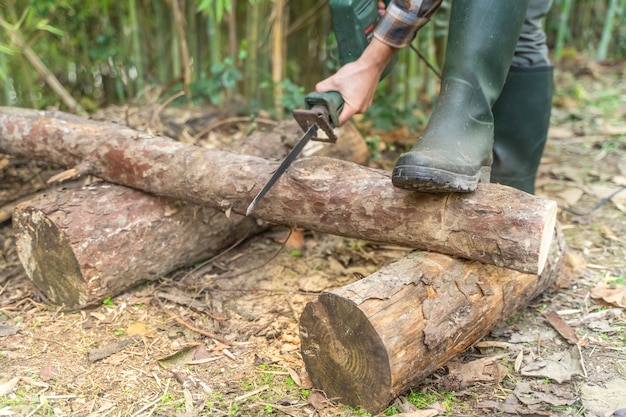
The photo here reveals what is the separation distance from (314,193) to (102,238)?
706mm

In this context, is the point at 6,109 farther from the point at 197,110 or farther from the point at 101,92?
the point at 101,92

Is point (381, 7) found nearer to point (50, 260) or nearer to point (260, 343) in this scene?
point (260, 343)

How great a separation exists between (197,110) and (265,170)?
5.66ft

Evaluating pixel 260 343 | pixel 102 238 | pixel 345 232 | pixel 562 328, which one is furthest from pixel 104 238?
pixel 562 328

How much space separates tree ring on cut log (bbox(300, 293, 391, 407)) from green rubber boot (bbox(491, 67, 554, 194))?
39.3 inches

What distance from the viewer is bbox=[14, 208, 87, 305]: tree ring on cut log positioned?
1957mm

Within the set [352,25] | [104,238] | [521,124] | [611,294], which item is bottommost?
[611,294]

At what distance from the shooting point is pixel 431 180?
1.54m

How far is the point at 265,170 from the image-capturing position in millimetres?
1916

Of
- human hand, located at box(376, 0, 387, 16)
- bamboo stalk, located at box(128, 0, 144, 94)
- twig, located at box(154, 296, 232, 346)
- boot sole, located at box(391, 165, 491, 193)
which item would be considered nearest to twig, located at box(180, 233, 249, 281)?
twig, located at box(154, 296, 232, 346)

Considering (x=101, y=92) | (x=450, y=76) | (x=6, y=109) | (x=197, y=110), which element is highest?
(x=450, y=76)

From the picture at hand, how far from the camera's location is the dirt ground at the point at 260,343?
158 cm

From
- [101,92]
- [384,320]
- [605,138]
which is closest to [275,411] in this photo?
[384,320]

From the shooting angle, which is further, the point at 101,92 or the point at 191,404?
the point at 101,92
